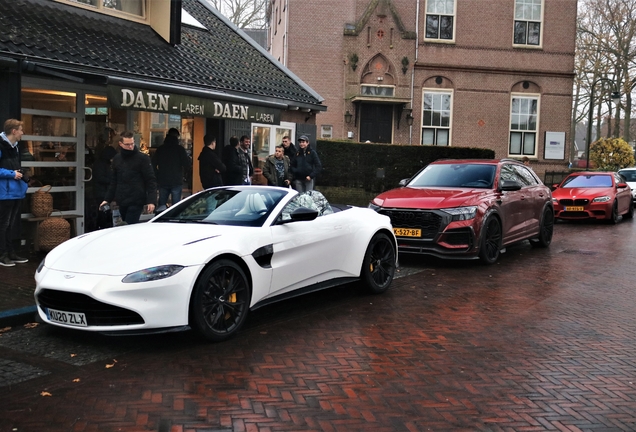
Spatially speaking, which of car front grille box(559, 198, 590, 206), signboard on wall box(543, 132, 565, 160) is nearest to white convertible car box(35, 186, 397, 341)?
car front grille box(559, 198, 590, 206)

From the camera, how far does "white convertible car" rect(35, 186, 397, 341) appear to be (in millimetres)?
5547

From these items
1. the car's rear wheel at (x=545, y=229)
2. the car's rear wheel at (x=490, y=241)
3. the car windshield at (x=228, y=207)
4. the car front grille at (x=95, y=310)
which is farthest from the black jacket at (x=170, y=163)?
the car's rear wheel at (x=545, y=229)

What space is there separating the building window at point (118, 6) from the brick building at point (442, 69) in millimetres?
14126

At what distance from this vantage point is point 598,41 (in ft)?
144

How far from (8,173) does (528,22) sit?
2599cm

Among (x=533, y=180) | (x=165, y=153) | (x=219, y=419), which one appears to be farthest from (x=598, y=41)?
(x=219, y=419)

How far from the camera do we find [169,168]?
11914mm

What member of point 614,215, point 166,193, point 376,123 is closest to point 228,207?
point 166,193

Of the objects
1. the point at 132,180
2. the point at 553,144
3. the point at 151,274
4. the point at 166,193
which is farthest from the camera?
the point at 553,144

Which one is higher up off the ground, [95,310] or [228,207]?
[228,207]

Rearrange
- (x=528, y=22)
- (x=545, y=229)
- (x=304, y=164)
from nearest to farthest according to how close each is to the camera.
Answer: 1. (x=545, y=229)
2. (x=304, y=164)
3. (x=528, y=22)

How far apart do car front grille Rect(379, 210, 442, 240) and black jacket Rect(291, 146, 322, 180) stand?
4.14 metres

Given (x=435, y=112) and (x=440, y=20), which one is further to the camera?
(x=435, y=112)

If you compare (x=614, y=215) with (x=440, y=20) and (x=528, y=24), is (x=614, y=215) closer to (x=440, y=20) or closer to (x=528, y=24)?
(x=440, y=20)
